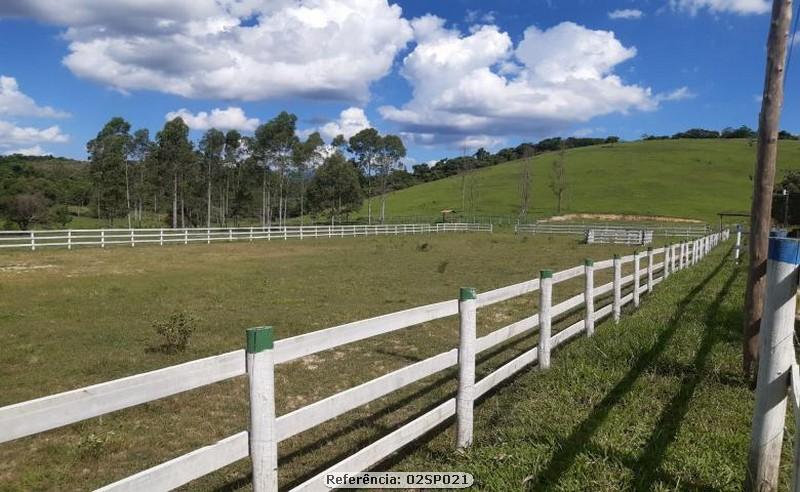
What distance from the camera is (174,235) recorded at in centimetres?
3325

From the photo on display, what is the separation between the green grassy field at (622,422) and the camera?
3555mm

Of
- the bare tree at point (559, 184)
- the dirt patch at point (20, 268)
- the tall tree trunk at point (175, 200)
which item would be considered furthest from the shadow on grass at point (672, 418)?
the bare tree at point (559, 184)

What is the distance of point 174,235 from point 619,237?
30474 millimetres

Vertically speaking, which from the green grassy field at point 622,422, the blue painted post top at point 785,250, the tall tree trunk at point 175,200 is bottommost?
the green grassy field at point 622,422

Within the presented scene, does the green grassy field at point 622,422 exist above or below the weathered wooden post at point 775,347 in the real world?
below

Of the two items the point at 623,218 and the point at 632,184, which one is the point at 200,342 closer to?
the point at 623,218

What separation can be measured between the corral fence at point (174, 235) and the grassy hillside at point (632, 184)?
1427 inches

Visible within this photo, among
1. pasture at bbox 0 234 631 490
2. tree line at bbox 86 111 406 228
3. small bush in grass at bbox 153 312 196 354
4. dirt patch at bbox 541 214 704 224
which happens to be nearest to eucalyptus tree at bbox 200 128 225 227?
tree line at bbox 86 111 406 228

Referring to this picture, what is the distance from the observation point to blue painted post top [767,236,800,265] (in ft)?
9.03

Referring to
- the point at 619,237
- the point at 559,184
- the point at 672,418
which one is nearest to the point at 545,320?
the point at 672,418

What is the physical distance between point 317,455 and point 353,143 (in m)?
85.4

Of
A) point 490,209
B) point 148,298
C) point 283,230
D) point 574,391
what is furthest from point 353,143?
point 574,391

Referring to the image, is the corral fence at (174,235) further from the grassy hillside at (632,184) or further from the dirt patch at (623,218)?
the grassy hillside at (632,184)

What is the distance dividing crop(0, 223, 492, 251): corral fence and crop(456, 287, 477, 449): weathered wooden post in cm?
2624
